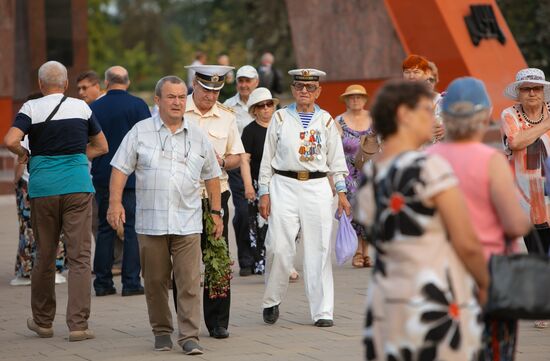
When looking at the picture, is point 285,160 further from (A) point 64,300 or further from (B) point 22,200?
(B) point 22,200

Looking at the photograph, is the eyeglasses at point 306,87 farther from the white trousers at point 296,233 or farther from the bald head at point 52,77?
the bald head at point 52,77

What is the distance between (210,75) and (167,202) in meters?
1.67

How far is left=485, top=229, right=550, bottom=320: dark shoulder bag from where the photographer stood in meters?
5.04

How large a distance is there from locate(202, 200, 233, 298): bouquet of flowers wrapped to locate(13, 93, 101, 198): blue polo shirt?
993mm

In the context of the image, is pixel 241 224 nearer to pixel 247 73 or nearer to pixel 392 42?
pixel 247 73

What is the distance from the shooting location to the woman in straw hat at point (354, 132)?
1244cm

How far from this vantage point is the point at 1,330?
9.56 m

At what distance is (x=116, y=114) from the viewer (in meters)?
11.4

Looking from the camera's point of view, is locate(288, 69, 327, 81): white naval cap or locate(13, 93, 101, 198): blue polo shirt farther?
locate(288, 69, 327, 81): white naval cap

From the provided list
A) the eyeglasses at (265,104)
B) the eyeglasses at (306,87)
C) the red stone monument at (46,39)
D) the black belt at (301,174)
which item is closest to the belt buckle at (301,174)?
the black belt at (301,174)

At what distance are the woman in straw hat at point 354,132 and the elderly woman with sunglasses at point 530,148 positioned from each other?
3589 millimetres

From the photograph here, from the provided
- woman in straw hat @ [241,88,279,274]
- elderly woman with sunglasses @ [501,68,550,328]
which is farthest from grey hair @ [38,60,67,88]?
elderly woman with sunglasses @ [501,68,550,328]

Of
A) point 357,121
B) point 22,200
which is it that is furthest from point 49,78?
point 357,121

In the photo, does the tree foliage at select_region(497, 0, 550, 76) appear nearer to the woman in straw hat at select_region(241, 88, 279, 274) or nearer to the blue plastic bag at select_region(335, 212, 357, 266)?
the woman in straw hat at select_region(241, 88, 279, 274)
